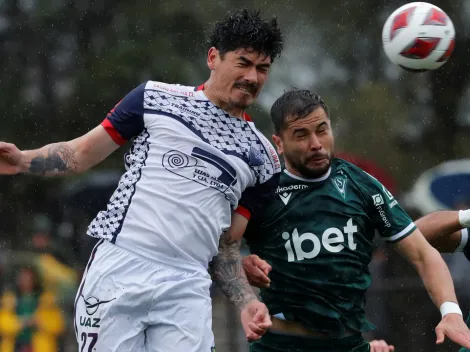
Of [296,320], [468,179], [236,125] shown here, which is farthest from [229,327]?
[236,125]

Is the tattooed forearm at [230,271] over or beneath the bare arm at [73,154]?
beneath

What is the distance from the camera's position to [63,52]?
10.9 meters

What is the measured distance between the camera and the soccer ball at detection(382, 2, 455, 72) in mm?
5844

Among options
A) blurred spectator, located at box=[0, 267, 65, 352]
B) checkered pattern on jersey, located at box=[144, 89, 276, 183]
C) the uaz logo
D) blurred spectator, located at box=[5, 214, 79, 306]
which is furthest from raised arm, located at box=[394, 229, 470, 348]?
blurred spectator, located at box=[5, 214, 79, 306]

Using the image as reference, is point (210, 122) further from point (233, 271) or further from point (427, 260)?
point (427, 260)

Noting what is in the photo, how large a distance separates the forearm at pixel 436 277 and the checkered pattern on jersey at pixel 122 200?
138 centimetres

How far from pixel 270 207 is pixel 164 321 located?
967 mm

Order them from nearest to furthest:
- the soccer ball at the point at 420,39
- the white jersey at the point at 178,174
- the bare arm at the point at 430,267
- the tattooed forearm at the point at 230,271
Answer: the white jersey at the point at 178,174 → the tattooed forearm at the point at 230,271 → the bare arm at the point at 430,267 → the soccer ball at the point at 420,39

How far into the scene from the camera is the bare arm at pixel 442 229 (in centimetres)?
508

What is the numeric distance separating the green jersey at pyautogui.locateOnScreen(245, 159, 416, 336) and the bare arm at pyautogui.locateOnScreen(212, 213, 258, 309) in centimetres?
22

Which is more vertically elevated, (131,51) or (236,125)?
(131,51)

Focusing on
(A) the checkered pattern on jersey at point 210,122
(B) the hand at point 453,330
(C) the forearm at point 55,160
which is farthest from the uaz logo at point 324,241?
(C) the forearm at point 55,160

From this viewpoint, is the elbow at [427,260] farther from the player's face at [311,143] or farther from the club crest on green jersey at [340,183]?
the player's face at [311,143]

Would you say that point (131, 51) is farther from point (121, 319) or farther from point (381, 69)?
point (121, 319)
